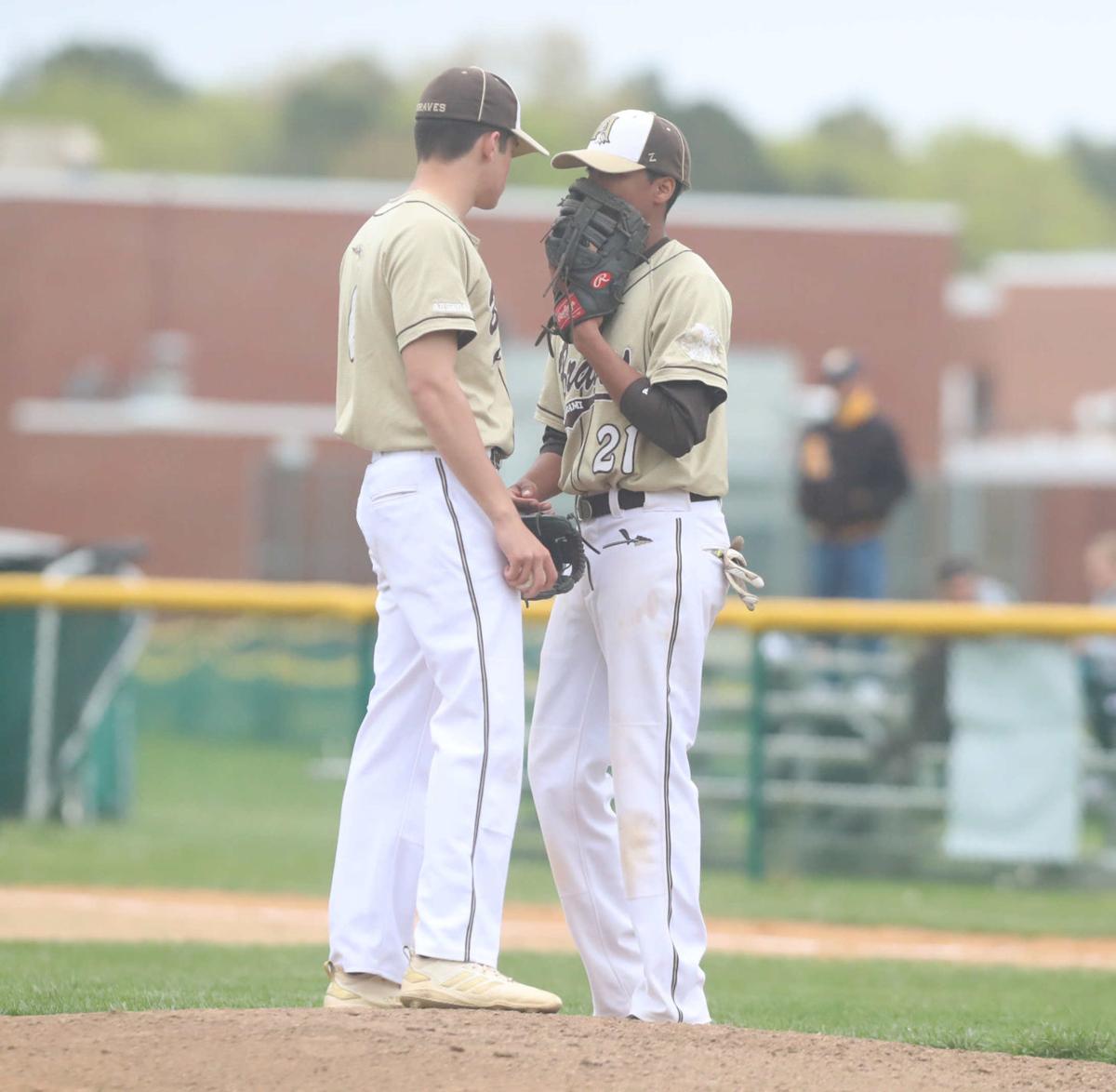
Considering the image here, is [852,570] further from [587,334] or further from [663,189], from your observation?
[587,334]

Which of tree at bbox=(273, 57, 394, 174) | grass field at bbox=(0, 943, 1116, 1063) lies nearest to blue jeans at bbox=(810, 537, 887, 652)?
grass field at bbox=(0, 943, 1116, 1063)

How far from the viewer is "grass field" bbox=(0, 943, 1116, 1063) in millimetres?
5238

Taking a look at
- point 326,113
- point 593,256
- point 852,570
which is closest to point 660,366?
point 593,256

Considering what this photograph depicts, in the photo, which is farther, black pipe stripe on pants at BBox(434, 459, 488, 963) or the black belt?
the black belt

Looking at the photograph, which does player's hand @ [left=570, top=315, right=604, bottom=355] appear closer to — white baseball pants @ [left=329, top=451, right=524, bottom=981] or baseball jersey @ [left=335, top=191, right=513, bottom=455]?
baseball jersey @ [left=335, top=191, right=513, bottom=455]

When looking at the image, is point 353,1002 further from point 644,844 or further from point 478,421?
point 478,421

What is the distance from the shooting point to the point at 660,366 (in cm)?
470

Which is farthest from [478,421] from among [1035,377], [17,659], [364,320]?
[1035,377]

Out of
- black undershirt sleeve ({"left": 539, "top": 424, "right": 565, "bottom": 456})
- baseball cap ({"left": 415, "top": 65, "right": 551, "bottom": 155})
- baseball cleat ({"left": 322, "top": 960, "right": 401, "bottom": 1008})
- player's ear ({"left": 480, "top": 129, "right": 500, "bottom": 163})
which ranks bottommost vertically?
baseball cleat ({"left": 322, "top": 960, "right": 401, "bottom": 1008})

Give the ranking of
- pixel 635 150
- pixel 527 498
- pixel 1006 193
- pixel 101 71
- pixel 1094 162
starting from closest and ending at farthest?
1. pixel 635 150
2. pixel 527 498
3. pixel 101 71
4. pixel 1006 193
5. pixel 1094 162

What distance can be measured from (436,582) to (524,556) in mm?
216

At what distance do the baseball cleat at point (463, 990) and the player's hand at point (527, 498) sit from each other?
1.11 metres

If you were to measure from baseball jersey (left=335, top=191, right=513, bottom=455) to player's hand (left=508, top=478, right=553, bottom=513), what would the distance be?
138 mm

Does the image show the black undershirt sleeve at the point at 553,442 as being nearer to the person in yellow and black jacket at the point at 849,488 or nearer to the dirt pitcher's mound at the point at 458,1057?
the dirt pitcher's mound at the point at 458,1057
